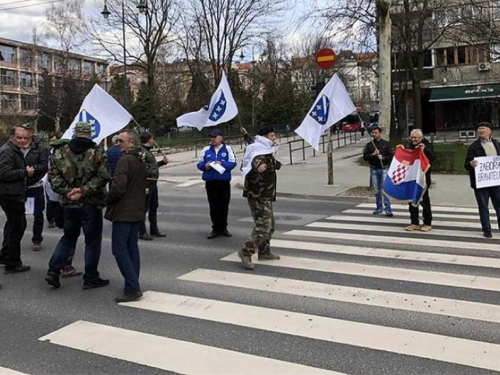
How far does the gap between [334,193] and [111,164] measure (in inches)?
288

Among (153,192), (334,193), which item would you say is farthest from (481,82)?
(153,192)

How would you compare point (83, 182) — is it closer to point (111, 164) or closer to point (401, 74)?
point (111, 164)

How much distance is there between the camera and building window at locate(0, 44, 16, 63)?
272 ft

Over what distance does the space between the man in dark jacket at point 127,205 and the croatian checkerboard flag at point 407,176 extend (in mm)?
5444

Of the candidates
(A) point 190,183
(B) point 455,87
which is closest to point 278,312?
(A) point 190,183

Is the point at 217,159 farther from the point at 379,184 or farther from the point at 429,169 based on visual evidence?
the point at 379,184

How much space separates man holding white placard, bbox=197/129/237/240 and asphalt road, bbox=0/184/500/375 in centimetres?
51

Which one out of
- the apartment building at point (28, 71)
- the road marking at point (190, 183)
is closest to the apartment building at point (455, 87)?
the road marking at point (190, 183)

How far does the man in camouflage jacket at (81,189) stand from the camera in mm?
5840

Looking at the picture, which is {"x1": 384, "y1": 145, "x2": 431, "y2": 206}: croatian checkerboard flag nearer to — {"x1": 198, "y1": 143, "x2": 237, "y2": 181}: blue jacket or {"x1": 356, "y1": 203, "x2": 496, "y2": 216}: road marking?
{"x1": 356, "y1": 203, "x2": 496, "y2": 216}: road marking

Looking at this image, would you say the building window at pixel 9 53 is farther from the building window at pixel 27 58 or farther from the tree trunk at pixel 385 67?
the tree trunk at pixel 385 67

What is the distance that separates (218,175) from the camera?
8.91 meters

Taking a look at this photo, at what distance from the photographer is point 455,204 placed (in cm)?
1216

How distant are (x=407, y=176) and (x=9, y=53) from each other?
289 ft
